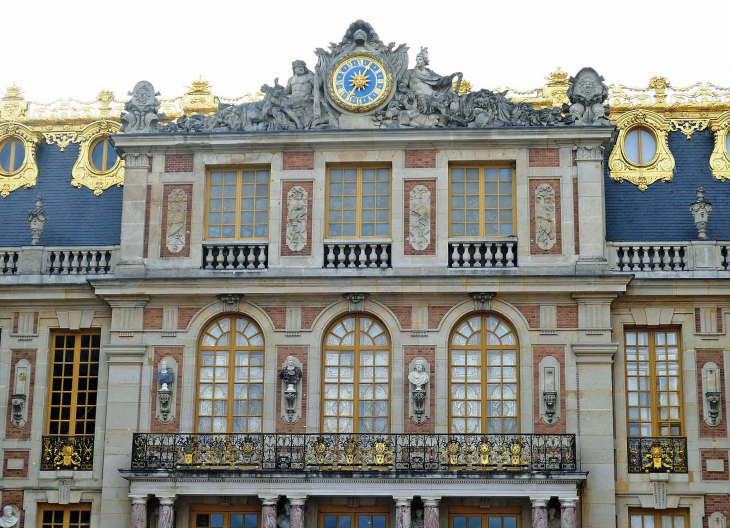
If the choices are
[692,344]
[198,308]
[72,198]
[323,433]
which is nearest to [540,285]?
[692,344]

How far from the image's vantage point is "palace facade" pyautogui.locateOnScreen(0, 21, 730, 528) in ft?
94.7

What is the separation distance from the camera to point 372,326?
30.3 meters

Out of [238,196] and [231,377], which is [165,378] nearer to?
[231,377]

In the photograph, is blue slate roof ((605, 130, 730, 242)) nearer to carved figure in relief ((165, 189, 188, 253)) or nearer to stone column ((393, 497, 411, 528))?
stone column ((393, 497, 411, 528))

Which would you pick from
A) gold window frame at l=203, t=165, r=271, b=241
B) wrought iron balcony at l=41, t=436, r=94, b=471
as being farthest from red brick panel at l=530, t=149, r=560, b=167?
wrought iron balcony at l=41, t=436, r=94, b=471

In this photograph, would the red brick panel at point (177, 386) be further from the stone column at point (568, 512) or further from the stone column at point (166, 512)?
the stone column at point (568, 512)

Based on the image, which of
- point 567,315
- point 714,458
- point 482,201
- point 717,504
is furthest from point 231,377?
point 717,504

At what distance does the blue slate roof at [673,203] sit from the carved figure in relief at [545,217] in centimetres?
215

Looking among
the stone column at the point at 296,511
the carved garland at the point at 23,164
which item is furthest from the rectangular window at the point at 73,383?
the stone column at the point at 296,511

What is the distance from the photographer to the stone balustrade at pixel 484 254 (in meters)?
30.2

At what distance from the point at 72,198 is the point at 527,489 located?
544 inches

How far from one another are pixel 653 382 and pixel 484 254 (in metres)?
4.76

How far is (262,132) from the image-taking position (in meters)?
31.0

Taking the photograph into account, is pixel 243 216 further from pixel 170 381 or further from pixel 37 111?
pixel 37 111
